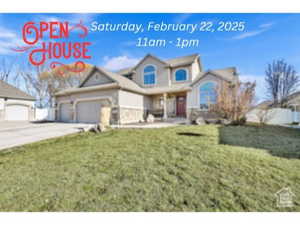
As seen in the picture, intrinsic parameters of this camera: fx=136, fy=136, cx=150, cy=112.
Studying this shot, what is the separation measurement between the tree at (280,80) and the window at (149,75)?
16.3 metres

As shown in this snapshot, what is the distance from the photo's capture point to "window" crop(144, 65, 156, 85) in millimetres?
14344

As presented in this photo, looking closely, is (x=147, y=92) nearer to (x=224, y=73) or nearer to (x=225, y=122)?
(x=224, y=73)

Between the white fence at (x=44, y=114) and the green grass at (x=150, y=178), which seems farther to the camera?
the white fence at (x=44, y=114)

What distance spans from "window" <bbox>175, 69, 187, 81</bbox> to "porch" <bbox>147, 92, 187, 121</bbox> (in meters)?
1.54

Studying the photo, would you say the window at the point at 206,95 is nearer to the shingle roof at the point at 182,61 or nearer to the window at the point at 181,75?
the window at the point at 181,75

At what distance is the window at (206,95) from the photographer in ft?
35.4

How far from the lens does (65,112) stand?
1363 centimetres

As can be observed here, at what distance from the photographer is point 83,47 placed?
6.36 metres

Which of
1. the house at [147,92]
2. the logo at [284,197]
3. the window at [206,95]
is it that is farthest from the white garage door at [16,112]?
the logo at [284,197]

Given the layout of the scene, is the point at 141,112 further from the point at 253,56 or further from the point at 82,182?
the point at 82,182

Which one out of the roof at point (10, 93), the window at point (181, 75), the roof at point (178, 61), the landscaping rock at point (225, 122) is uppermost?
the roof at point (178, 61)
